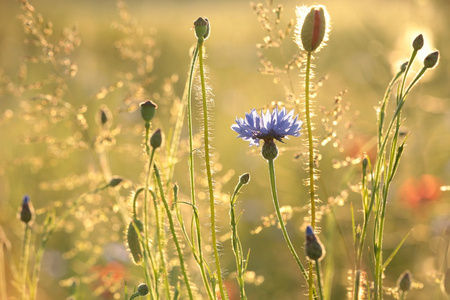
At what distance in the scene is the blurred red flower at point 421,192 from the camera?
194 centimetres

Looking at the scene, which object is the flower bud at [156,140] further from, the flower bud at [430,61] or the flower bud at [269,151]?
the flower bud at [430,61]

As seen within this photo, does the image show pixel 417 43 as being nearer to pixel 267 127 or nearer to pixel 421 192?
pixel 267 127

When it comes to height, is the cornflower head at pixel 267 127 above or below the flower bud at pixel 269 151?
above

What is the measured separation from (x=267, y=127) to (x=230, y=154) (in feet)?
6.89

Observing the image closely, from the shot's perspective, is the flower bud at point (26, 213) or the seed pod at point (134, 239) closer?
the seed pod at point (134, 239)

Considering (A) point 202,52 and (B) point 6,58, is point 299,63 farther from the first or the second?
(B) point 6,58

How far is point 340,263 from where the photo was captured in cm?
209

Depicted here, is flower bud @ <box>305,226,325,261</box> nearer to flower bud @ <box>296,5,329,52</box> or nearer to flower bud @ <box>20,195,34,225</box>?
flower bud @ <box>296,5,329,52</box>

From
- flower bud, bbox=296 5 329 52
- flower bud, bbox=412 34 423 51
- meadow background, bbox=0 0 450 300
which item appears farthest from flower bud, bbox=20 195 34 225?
flower bud, bbox=412 34 423 51

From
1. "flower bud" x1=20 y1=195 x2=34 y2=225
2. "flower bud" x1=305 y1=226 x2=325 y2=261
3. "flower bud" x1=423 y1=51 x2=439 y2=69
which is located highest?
"flower bud" x1=423 y1=51 x2=439 y2=69

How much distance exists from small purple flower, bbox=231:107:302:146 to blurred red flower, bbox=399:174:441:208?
1.11 metres

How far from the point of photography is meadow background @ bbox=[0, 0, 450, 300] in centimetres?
145

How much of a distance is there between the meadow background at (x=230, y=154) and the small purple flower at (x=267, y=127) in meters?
0.14

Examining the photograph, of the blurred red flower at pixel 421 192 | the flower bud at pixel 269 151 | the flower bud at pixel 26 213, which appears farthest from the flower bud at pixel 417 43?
the blurred red flower at pixel 421 192
